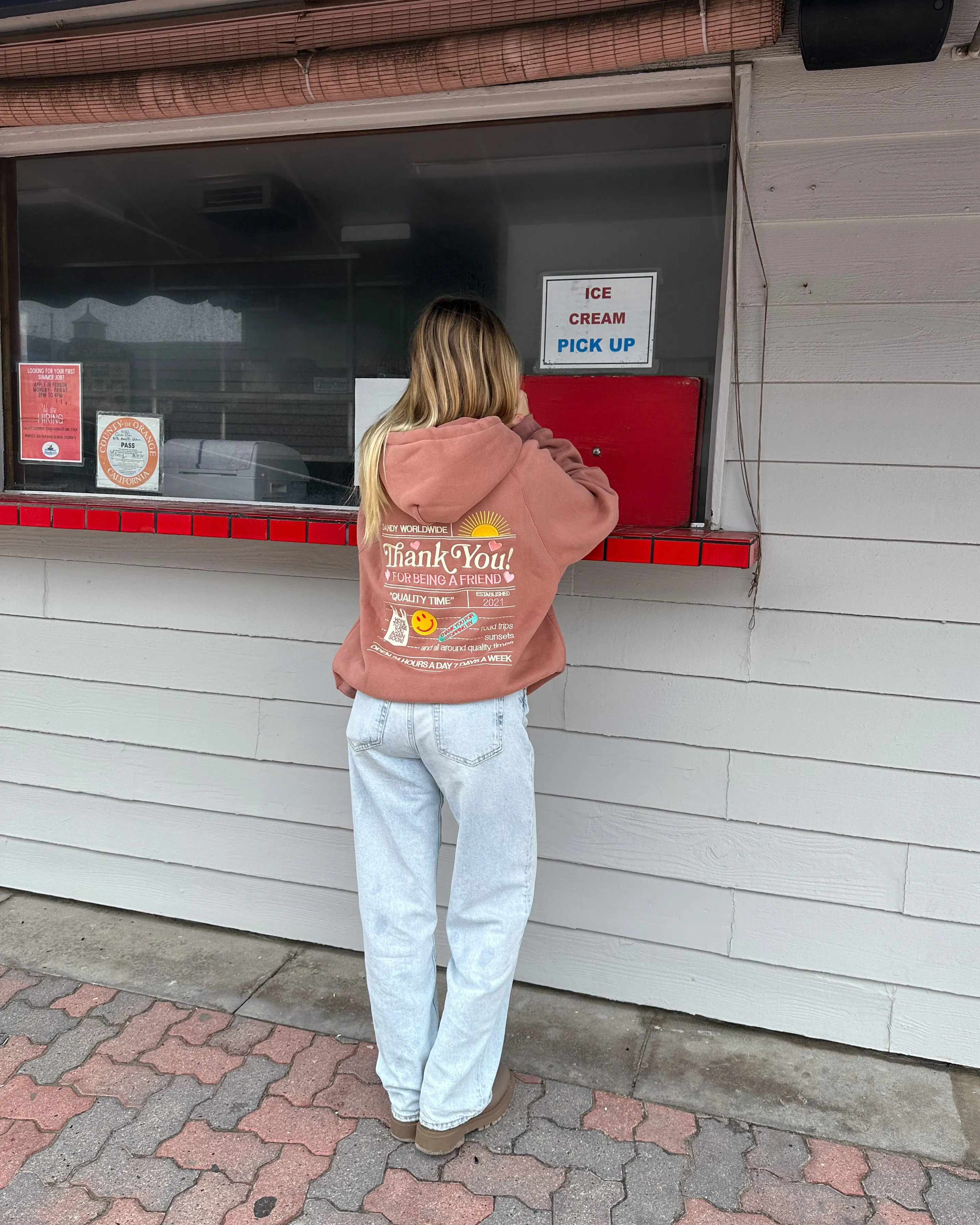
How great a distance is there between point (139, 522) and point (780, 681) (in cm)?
178

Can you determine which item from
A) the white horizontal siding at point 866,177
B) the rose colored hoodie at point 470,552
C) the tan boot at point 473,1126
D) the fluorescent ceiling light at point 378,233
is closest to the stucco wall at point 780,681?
the white horizontal siding at point 866,177

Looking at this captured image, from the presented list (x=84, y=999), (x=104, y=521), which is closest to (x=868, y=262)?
(x=104, y=521)

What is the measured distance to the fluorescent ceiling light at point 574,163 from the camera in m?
2.38

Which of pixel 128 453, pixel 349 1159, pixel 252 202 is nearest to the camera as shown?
pixel 349 1159

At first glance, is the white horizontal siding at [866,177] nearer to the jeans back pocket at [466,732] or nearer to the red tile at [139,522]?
the jeans back pocket at [466,732]

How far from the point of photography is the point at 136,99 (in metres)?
2.44

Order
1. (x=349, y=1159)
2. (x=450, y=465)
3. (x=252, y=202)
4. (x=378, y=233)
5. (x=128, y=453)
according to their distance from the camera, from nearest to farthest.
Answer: (x=450, y=465)
(x=349, y=1159)
(x=378, y=233)
(x=252, y=202)
(x=128, y=453)

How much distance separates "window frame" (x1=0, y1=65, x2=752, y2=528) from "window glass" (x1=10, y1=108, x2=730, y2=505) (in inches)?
1.5

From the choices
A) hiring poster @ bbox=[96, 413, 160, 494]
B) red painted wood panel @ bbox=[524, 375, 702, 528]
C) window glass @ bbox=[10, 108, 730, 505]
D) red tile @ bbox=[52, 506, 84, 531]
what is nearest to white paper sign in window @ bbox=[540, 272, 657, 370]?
window glass @ bbox=[10, 108, 730, 505]

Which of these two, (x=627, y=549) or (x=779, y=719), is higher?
(x=627, y=549)

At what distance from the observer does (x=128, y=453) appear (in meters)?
2.96

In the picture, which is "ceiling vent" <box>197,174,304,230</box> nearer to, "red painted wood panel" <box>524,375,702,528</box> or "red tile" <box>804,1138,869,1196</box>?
"red painted wood panel" <box>524,375,702,528</box>

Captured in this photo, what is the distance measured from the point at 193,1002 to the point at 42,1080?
42 cm

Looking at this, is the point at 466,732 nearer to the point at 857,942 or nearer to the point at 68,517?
the point at 857,942
